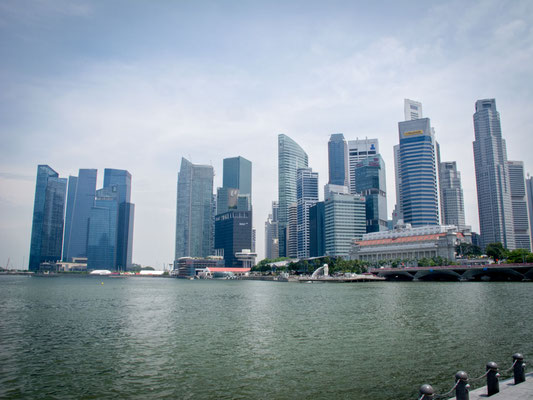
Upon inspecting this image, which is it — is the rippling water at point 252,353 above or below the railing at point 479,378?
below

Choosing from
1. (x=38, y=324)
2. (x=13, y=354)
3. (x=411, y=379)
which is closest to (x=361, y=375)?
(x=411, y=379)

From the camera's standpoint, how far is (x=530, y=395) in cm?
1909

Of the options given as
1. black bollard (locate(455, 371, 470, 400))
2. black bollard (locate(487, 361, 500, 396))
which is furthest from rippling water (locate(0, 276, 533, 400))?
black bollard (locate(455, 371, 470, 400))

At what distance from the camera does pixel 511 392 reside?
777 inches

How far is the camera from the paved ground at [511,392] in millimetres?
19016

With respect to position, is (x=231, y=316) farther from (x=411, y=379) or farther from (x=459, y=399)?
(x=459, y=399)

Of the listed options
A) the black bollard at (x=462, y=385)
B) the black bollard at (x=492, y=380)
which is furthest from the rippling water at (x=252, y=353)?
the black bollard at (x=462, y=385)

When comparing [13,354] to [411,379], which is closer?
[411,379]

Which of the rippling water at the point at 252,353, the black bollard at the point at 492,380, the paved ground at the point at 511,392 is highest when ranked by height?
the black bollard at the point at 492,380

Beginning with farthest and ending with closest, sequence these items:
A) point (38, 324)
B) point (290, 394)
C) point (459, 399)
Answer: point (38, 324), point (290, 394), point (459, 399)

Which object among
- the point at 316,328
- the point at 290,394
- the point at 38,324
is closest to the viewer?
the point at 290,394

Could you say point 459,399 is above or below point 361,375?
above

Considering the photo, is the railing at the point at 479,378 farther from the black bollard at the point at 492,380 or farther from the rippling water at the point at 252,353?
the rippling water at the point at 252,353

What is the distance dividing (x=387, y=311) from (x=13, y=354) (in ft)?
177
